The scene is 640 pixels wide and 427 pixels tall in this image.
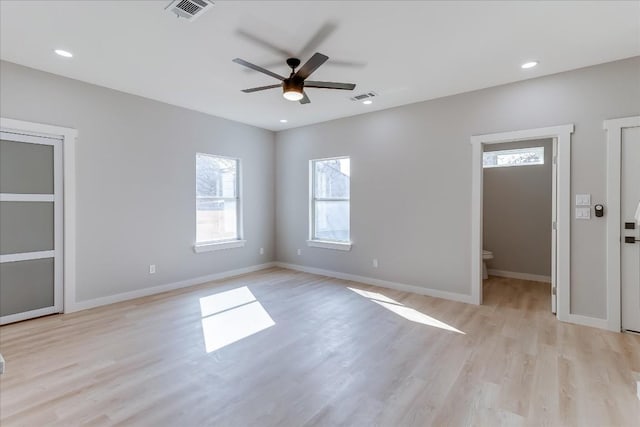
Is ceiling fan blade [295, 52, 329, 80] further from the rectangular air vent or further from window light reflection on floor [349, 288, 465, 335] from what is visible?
window light reflection on floor [349, 288, 465, 335]

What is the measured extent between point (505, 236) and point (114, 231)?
6.21 m

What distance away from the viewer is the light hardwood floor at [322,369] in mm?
1948

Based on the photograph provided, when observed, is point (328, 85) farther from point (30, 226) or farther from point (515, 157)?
point (515, 157)

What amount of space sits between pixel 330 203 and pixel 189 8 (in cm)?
383

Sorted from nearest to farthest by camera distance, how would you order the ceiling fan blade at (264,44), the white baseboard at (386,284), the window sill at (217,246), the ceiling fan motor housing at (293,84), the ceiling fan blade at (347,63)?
the ceiling fan blade at (264,44) → the ceiling fan motor housing at (293,84) → the ceiling fan blade at (347,63) → the white baseboard at (386,284) → the window sill at (217,246)

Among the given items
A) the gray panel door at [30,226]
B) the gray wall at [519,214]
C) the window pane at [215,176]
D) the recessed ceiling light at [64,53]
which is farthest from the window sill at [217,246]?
the gray wall at [519,214]

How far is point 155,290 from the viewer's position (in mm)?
4516

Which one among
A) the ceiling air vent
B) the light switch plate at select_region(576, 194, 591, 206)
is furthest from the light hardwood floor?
the ceiling air vent

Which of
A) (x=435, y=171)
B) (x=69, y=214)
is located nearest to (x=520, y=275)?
(x=435, y=171)

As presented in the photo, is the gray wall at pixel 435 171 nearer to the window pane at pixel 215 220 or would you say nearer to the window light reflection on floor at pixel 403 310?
the window light reflection on floor at pixel 403 310

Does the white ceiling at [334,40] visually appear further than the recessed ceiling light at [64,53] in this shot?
No

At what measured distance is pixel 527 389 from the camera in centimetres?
220

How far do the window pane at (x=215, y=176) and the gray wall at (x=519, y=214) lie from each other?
181 inches

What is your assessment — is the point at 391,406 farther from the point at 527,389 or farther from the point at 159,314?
the point at 159,314
